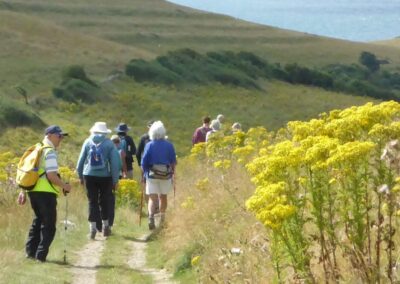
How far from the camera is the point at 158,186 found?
14.7 meters

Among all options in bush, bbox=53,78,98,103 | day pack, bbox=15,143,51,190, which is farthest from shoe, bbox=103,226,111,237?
bush, bbox=53,78,98,103

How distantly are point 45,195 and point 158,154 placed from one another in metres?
3.39

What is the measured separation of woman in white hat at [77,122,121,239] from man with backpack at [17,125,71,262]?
6.65ft

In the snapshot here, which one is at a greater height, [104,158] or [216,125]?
[216,125]

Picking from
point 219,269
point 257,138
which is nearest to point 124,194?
point 257,138

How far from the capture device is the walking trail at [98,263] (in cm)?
1122

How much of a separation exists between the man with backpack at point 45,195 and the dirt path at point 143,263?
1.28 meters

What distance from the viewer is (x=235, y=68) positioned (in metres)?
64.6

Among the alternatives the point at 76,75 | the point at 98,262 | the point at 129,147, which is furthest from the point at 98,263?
the point at 76,75

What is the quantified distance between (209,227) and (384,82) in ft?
258

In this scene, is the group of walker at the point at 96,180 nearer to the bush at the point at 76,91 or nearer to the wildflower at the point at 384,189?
the wildflower at the point at 384,189

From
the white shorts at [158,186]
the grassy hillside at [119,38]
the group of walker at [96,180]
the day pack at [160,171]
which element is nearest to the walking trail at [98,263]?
the group of walker at [96,180]

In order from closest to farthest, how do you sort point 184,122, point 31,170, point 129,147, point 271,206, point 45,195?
point 271,206 < point 31,170 < point 45,195 < point 129,147 < point 184,122

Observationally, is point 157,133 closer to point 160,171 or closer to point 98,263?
point 160,171
